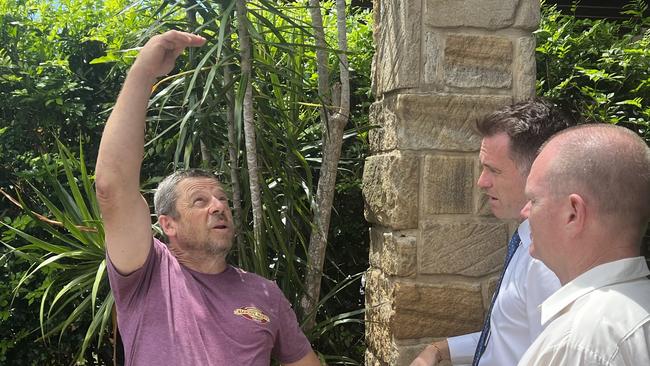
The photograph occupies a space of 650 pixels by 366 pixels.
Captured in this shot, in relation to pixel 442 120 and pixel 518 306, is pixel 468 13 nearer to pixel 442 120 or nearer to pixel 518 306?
pixel 442 120

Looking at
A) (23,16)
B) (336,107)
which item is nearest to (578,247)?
(336,107)

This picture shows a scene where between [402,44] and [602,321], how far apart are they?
1.58 m

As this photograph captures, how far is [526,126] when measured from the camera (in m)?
2.02

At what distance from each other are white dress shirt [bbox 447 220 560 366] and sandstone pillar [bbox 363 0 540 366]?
1.62 feet

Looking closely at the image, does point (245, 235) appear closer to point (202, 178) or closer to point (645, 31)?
point (202, 178)

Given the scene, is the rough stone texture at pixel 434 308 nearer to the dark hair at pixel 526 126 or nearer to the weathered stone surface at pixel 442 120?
the weathered stone surface at pixel 442 120

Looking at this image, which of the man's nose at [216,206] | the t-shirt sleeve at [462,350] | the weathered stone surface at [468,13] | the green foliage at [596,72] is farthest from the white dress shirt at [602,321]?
the green foliage at [596,72]

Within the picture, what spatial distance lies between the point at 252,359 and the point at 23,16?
2.27 meters

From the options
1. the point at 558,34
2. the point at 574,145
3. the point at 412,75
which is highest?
the point at 558,34

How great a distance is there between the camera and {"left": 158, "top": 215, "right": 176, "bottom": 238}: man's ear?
7.67 feet

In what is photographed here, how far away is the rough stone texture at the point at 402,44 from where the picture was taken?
8.18 ft

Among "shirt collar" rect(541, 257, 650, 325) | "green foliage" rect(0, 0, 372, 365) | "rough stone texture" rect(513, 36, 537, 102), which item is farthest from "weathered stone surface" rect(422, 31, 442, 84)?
"shirt collar" rect(541, 257, 650, 325)

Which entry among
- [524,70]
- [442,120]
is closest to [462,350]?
[442,120]

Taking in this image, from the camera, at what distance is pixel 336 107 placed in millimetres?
2844
